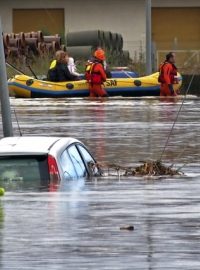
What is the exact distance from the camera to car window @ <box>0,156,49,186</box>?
13703 mm

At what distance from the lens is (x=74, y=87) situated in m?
41.6

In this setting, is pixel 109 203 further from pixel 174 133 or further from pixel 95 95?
pixel 95 95

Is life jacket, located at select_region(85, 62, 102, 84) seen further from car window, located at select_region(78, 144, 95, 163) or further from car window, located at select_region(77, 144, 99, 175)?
car window, located at select_region(78, 144, 95, 163)

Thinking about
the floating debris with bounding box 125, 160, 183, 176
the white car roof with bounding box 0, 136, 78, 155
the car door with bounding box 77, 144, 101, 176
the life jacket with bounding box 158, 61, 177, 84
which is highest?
the white car roof with bounding box 0, 136, 78, 155

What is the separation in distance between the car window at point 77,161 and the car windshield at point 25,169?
526 millimetres

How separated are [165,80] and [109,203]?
30.1 meters

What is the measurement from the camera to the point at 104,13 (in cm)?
6406

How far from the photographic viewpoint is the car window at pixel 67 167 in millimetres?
13977

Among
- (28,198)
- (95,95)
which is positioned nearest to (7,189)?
(28,198)

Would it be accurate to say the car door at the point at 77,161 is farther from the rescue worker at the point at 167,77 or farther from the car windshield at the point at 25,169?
the rescue worker at the point at 167,77

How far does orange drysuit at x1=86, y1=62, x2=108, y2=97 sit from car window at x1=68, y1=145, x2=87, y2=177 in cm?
2603

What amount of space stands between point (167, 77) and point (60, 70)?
11.2ft

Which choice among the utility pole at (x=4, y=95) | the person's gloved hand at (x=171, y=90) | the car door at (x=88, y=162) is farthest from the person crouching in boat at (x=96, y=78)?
the car door at (x=88, y=162)

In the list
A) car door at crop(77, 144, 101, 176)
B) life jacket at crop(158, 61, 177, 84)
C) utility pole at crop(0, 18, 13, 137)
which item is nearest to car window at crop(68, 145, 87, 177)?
car door at crop(77, 144, 101, 176)
